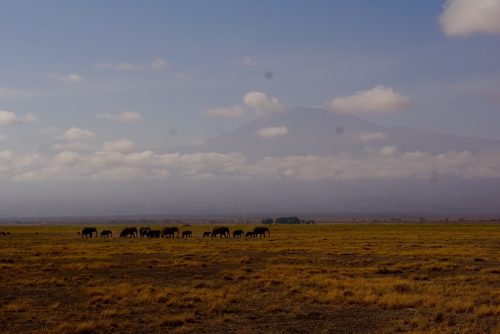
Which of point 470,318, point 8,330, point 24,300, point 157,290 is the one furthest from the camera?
point 157,290

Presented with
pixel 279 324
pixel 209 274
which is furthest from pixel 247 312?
pixel 209 274

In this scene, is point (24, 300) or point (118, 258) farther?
point (118, 258)

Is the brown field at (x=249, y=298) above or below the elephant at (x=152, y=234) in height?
below

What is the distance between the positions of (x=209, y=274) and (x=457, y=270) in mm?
12028

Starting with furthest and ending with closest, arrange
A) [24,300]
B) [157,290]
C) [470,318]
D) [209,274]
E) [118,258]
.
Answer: [118,258]
[209,274]
[157,290]
[24,300]
[470,318]

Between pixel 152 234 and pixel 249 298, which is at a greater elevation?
pixel 152 234

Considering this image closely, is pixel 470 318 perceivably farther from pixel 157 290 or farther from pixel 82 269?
pixel 82 269

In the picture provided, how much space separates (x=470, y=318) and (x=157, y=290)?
1069cm

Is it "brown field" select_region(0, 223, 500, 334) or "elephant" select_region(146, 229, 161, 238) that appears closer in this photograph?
"brown field" select_region(0, 223, 500, 334)

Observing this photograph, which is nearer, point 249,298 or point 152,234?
point 249,298

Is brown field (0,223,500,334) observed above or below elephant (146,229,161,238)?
below

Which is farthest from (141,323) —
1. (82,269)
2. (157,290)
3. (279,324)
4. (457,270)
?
(457,270)

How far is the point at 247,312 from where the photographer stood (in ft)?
53.7

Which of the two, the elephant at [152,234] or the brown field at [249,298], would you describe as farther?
the elephant at [152,234]
